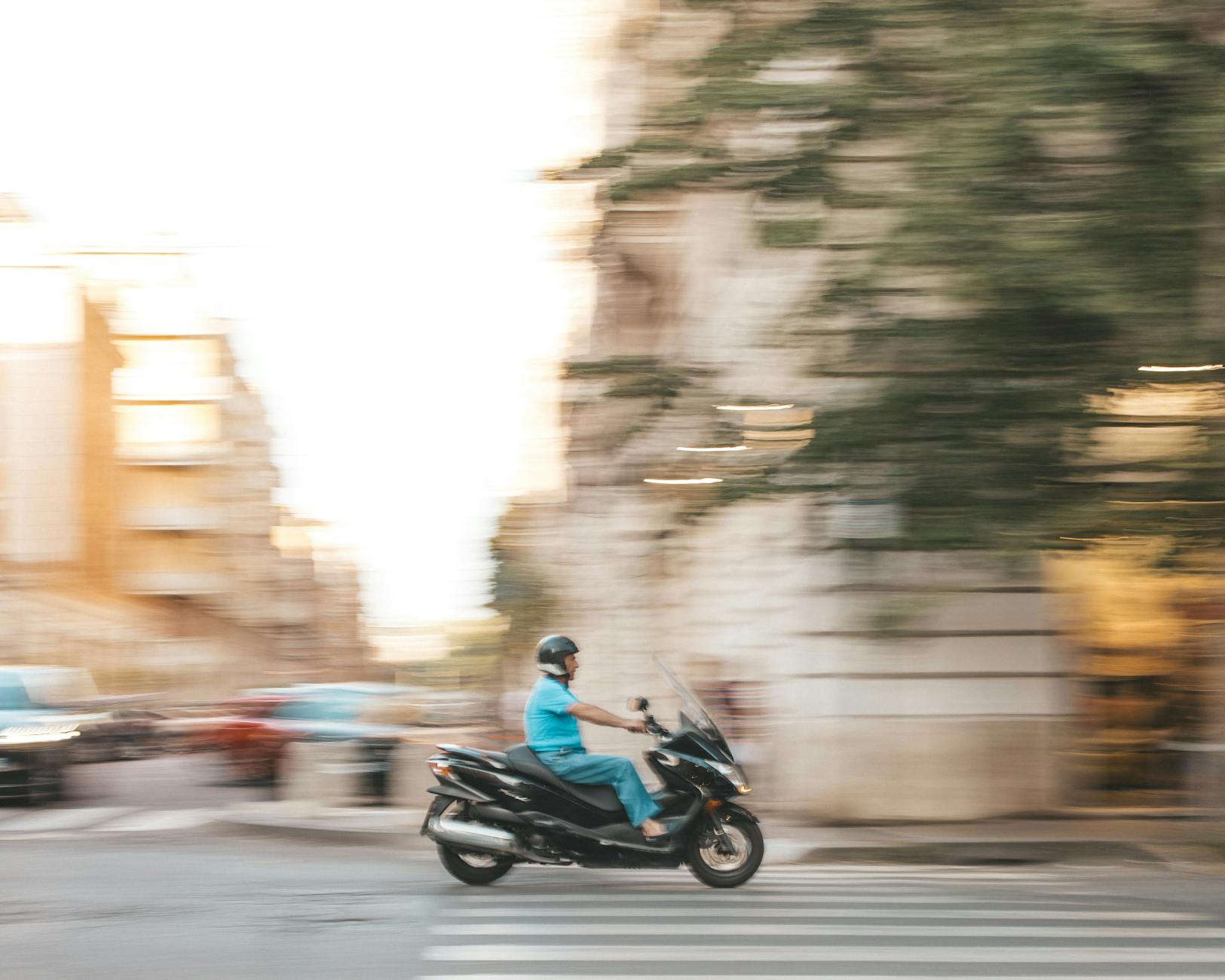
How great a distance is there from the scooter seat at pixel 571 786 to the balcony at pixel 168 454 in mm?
67348

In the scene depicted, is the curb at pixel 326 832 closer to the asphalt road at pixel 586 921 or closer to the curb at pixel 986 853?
the asphalt road at pixel 586 921

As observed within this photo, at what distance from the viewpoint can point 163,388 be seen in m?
76.5

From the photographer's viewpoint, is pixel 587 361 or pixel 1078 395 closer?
pixel 1078 395

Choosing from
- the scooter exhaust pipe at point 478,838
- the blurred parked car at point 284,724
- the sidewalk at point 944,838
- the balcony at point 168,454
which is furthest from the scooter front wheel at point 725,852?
the balcony at point 168,454

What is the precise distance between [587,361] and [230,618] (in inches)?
2844

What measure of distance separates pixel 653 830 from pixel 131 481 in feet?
223

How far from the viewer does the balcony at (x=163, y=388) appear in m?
75.2

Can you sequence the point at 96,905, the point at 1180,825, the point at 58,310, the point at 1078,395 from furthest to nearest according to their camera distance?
the point at 58,310 → the point at 1180,825 → the point at 1078,395 → the point at 96,905

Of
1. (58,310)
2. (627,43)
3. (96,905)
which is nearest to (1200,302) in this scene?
(627,43)

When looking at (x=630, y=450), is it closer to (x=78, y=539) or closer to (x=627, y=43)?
(x=627, y=43)

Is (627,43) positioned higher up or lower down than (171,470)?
higher up

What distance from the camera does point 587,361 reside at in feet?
36.3

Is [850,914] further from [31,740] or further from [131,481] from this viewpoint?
[131,481]

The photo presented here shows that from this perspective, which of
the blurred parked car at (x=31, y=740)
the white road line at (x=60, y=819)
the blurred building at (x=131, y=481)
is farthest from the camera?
the blurred building at (x=131, y=481)
